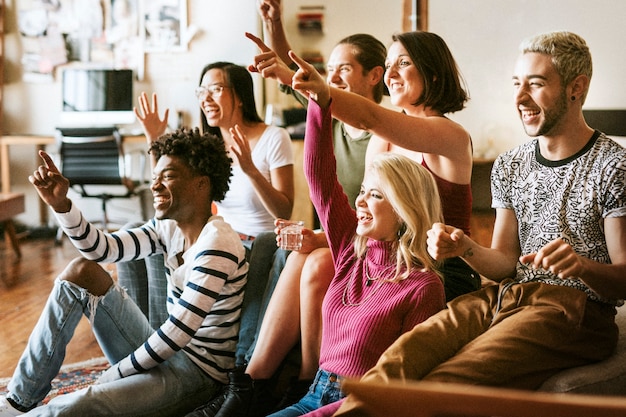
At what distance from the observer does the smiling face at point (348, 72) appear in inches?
96.2

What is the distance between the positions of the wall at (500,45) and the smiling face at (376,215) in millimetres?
3197

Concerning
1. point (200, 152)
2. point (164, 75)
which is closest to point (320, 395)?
point (200, 152)

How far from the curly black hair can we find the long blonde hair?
0.58 metres

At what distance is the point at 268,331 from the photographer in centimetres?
195

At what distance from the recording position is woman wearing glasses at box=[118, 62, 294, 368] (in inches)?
92.1

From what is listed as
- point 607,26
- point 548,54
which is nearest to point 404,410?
point 548,54

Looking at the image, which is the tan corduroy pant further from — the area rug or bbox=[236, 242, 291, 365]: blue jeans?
the area rug

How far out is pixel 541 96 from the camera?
1661 mm

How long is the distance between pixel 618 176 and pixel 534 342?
0.42 meters

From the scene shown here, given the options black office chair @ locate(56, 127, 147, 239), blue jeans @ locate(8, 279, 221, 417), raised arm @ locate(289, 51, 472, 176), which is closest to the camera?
raised arm @ locate(289, 51, 472, 176)

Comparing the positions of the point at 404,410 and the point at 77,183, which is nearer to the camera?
the point at 404,410

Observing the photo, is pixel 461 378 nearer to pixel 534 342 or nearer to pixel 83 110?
pixel 534 342

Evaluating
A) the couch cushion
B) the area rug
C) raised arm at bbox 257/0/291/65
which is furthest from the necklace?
the area rug

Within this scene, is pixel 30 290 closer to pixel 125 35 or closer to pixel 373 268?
pixel 125 35
